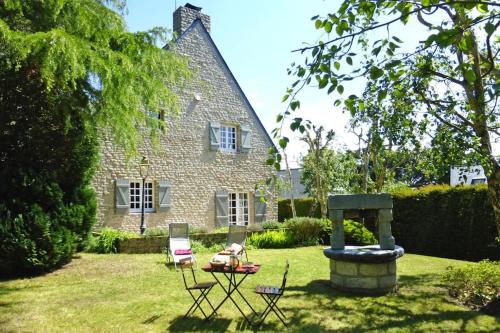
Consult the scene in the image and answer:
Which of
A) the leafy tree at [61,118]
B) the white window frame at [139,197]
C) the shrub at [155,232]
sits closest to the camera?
the leafy tree at [61,118]

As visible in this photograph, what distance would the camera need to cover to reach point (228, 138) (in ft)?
55.2

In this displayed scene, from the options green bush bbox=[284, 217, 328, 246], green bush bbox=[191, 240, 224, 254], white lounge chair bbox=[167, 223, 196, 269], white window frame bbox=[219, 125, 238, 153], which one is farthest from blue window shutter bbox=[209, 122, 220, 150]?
white lounge chair bbox=[167, 223, 196, 269]

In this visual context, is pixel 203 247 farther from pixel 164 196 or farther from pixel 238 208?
pixel 238 208

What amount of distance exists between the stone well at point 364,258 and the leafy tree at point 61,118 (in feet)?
11.9

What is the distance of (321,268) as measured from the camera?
8836 mm

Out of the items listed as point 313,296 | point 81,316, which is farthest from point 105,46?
point 313,296

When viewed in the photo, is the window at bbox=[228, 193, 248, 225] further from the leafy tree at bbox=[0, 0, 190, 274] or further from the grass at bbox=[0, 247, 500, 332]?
the leafy tree at bbox=[0, 0, 190, 274]

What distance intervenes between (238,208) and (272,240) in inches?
163

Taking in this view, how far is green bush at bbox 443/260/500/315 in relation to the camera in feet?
20.1

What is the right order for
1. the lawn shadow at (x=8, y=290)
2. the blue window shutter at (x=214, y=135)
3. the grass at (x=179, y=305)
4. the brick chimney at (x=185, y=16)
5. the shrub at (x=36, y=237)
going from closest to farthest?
the grass at (x=179, y=305)
the lawn shadow at (x=8, y=290)
the shrub at (x=36, y=237)
the blue window shutter at (x=214, y=135)
the brick chimney at (x=185, y=16)

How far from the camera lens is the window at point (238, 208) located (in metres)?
16.5

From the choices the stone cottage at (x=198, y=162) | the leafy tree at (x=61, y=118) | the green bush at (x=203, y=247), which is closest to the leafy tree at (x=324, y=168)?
the stone cottage at (x=198, y=162)

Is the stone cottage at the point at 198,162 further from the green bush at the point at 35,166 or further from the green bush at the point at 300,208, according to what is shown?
the green bush at the point at 35,166

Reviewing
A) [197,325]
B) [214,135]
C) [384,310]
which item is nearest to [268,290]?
[197,325]
